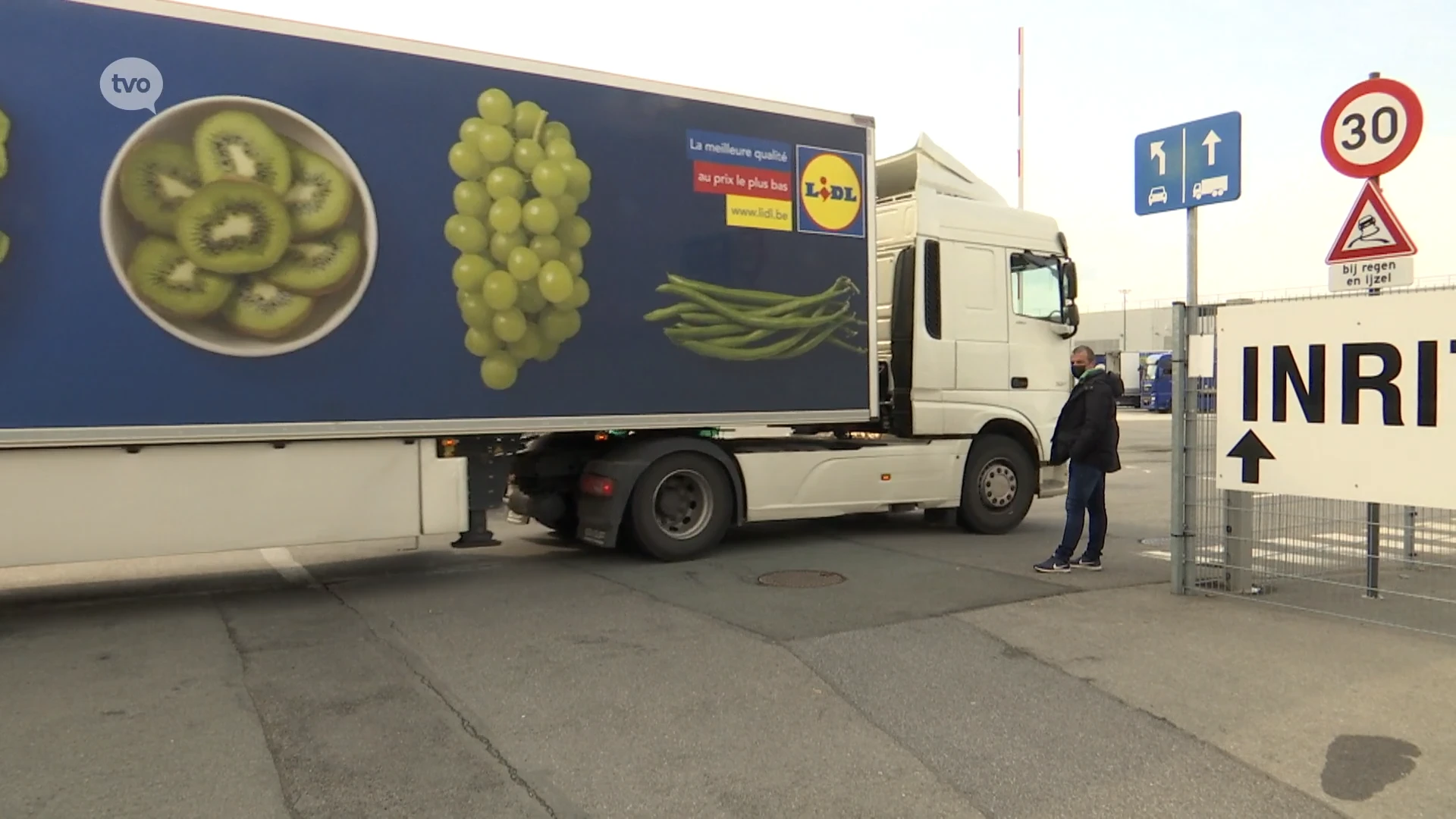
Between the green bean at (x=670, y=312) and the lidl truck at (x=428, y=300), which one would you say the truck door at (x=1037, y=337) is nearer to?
the lidl truck at (x=428, y=300)

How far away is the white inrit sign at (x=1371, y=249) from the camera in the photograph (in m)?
6.77

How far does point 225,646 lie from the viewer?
233 inches

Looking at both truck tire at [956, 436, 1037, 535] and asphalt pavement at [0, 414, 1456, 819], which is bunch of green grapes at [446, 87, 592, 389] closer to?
asphalt pavement at [0, 414, 1456, 819]

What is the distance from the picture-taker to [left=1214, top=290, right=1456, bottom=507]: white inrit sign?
5738 mm

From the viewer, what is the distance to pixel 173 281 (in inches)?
249

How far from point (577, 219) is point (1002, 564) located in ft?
14.4

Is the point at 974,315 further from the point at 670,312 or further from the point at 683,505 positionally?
the point at 683,505

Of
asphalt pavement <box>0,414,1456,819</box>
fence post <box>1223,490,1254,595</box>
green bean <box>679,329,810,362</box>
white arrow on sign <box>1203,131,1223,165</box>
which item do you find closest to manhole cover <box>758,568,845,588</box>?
asphalt pavement <box>0,414,1456,819</box>

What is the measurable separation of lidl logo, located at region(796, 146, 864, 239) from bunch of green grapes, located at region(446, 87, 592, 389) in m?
2.00

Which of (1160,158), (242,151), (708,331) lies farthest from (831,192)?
(242,151)

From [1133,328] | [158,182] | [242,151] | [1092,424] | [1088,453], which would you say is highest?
[1133,328]

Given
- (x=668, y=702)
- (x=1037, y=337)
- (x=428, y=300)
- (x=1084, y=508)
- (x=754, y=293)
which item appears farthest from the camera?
(x=1037, y=337)

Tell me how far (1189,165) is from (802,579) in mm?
4115

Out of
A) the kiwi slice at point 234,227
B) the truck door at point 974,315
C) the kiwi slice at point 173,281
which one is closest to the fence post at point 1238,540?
the truck door at point 974,315
